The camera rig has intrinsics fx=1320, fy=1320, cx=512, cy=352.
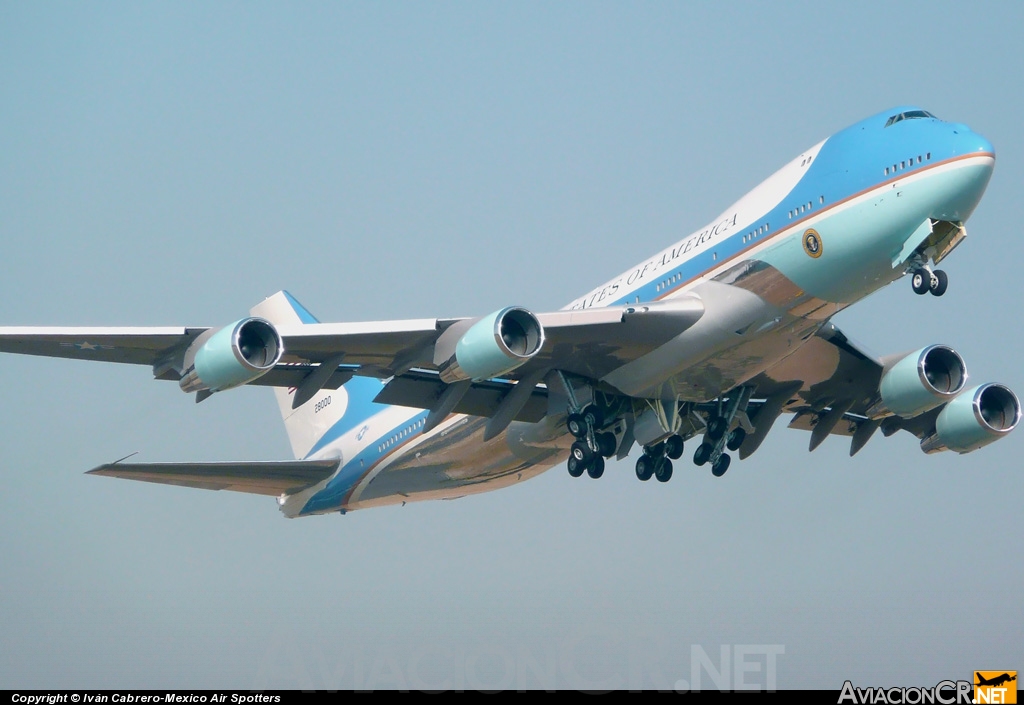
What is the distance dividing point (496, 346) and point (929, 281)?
29.9 feet

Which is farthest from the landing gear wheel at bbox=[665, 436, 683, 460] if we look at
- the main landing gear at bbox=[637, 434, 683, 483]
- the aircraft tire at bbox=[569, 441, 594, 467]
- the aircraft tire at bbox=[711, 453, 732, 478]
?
the aircraft tire at bbox=[569, 441, 594, 467]

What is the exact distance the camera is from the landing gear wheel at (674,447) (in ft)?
113

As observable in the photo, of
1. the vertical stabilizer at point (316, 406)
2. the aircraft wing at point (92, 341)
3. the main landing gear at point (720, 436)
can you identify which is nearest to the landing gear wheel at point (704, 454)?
the main landing gear at point (720, 436)

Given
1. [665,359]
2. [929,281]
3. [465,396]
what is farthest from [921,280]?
[465,396]

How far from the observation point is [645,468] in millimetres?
34969

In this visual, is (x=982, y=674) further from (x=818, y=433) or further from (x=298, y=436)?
(x=298, y=436)

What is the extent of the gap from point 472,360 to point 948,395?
43.3 ft

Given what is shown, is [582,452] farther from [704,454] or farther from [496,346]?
[496,346]

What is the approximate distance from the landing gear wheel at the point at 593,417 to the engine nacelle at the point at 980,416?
33.7ft

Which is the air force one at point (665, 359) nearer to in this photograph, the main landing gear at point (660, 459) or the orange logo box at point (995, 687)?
the main landing gear at point (660, 459)

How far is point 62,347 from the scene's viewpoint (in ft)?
91.5

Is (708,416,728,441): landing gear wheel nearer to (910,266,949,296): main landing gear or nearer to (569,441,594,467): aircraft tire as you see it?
(569,441,594,467): aircraft tire

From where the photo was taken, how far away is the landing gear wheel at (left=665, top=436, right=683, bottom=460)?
34.6m

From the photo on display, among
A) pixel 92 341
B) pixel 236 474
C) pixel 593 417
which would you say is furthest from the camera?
pixel 236 474
